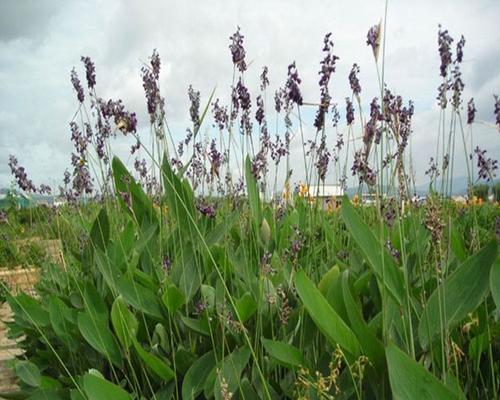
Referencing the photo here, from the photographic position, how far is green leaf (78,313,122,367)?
158 cm

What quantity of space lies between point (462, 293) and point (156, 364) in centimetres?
79

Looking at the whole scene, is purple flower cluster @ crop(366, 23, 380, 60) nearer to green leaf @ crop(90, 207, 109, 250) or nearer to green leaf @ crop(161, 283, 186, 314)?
green leaf @ crop(161, 283, 186, 314)

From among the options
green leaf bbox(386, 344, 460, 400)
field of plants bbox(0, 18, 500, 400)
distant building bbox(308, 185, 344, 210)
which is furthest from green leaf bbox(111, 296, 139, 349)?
distant building bbox(308, 185, 344, 210)

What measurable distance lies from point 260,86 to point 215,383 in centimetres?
155

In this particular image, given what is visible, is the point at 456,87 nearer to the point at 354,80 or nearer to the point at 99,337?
the point at 354,80

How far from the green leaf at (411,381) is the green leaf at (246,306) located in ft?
1.88

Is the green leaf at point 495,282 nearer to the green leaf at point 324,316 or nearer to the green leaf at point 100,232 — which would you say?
the green leaf at point 324,316

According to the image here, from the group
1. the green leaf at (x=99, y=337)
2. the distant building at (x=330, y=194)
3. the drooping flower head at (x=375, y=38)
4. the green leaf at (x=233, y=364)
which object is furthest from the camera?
the distant building at (x=330, y=194)

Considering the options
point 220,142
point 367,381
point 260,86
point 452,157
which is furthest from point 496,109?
point 220,142

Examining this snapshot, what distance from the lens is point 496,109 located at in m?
1.66

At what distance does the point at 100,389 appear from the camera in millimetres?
1218

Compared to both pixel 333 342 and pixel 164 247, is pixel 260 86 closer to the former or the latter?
pixel 164 247

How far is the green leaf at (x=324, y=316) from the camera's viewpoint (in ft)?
3.74

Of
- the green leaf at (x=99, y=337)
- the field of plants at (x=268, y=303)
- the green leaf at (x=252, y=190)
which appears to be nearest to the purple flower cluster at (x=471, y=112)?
the field of plants at (x=268, y=303)
